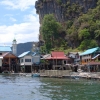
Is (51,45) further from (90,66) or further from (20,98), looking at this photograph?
(20,98)

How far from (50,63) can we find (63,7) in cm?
2686

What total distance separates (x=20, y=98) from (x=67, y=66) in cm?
5402

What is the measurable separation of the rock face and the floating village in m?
18.8

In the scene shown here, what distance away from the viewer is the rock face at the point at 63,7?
335ft

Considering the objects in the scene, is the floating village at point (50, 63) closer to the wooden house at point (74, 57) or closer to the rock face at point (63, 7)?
the wooden house at point (74, 57)

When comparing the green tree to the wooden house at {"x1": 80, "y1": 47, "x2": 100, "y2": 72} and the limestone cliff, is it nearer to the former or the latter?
the limestone cliff

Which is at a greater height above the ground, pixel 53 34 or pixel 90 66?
pixel 53 34

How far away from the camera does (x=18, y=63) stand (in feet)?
324

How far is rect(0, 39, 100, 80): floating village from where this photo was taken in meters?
72.6

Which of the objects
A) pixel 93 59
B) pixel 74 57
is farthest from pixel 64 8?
pixel 93 59

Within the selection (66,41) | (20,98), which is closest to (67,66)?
(66,41)

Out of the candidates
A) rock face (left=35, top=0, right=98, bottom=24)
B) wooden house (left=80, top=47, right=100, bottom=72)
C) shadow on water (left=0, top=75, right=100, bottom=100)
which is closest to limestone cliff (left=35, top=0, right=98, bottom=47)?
rock face (left=35, top=0, right=98, bottom=24)

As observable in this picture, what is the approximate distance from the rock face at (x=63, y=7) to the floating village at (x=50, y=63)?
18.8m

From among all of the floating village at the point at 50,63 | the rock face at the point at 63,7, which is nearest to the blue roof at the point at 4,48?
the floating village at the point at 50,63
